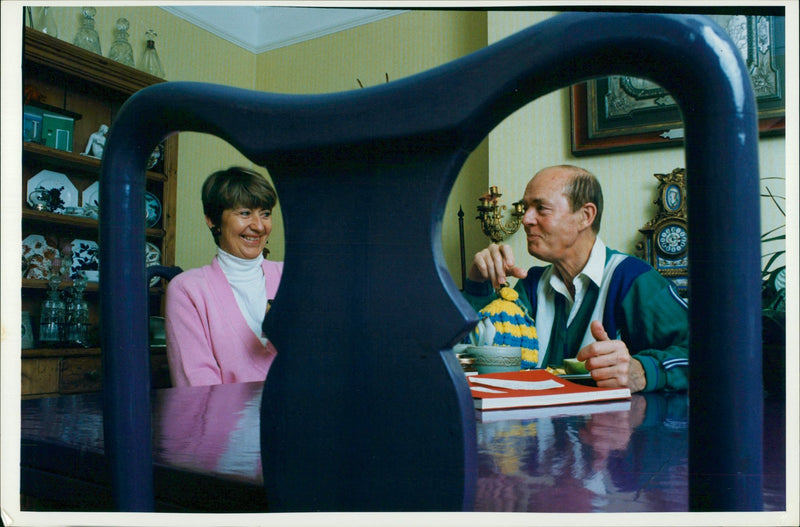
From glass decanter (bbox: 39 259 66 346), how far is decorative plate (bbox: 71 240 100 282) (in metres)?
0.10

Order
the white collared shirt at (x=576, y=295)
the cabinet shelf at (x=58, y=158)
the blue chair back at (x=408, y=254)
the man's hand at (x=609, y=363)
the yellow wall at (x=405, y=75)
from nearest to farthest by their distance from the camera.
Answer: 1. the blue chair back at (x=408, y=254)
2. the man's hand at (x=609, y=363)
3. the white collared shirt at (x=576, y=295)
4. the yellow wall at (x=405, y=75)
5. the cabinet shelf at (x=58, y=158)

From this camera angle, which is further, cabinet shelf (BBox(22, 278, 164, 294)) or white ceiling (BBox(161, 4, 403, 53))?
white ceiling (BBox(161, 4, 403, 53))

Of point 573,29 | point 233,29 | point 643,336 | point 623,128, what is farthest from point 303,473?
point 233,29

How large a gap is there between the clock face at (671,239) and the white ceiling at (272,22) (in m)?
1.18

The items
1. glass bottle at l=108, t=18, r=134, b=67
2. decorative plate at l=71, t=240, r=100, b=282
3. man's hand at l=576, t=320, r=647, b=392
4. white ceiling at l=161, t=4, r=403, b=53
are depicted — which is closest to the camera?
man's hand at l=576, t=320, r=647, b=392

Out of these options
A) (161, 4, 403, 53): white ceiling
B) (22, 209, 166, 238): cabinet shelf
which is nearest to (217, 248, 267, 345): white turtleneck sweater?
(22, 209, 166, 238): cabinet shelf

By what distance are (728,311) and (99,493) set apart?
0.30 m

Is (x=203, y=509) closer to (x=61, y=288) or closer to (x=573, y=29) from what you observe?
(x=573, y=29)

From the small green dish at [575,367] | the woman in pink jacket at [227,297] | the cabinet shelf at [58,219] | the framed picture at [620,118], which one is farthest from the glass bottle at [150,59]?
the small green dish at [575,367]

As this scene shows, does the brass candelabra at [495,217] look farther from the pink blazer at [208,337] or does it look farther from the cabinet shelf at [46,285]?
the cabinet shelf at [46,285]

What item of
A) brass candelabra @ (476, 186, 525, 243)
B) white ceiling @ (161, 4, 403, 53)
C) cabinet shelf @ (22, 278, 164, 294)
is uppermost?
white ceiling @ (161, 4, 403, 53)

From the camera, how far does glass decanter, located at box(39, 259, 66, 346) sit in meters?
1.58

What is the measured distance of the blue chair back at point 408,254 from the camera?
0.13m

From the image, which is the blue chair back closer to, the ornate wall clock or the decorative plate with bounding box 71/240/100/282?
the ornate wall clock
